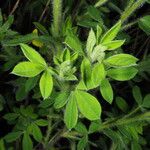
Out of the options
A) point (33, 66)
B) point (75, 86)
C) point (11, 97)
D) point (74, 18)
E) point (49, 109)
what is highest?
point (33, 66)

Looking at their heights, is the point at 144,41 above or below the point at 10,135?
above

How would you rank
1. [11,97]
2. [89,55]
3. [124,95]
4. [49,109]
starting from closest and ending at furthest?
[89,55] < [49,109] < [11,97] < [124,95]

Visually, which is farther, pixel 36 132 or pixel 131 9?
pixel 36 132

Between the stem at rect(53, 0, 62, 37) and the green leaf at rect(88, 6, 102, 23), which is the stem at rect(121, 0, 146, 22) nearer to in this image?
the green leaf at rect(88, 6, 102, 23)

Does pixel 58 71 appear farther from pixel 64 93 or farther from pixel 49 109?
pixel 49 109

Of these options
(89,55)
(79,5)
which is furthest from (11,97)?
(89,55)

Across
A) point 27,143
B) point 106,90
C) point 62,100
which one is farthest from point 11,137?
point 106,90

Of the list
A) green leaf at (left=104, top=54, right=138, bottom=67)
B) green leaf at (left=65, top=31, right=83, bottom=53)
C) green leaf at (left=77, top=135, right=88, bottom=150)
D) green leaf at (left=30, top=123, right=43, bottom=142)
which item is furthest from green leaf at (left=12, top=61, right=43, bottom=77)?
green leaf at (left=30, top=123, right=43, bottom=142)

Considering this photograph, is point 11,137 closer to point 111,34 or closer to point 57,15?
point 57,15
